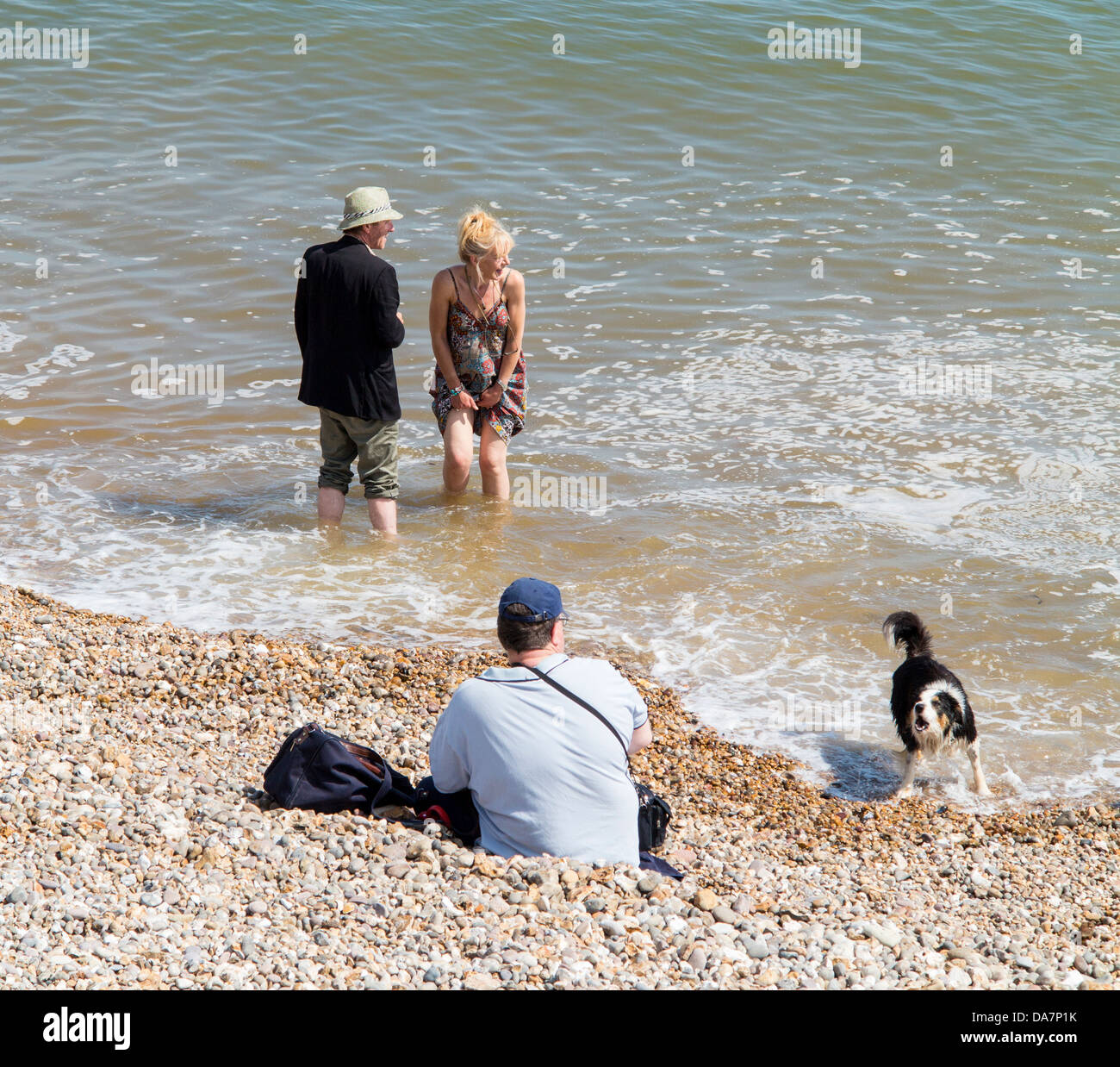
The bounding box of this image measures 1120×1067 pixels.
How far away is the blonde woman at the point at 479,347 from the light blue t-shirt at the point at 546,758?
378 centimetres

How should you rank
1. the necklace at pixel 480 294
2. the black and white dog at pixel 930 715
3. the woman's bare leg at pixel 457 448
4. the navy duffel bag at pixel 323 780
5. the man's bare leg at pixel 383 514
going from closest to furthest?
the navy duffel bag at pixel 323 780, the black and white dog at pixel 930 715, the necklace at pixel 480 294, the man's bare leg at pixel 383 514, the woman's bare leg at pixel 457 448

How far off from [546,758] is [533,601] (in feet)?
1.86

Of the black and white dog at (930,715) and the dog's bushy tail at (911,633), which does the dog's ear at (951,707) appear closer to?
the black and white dog at (930,715)

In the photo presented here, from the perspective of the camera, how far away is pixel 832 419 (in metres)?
10.2

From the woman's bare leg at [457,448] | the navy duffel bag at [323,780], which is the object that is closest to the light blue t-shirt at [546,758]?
the navy duffel bag at [323,780]

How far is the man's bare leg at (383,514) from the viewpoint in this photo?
8039 millimetres

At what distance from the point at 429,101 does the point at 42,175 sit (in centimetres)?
539

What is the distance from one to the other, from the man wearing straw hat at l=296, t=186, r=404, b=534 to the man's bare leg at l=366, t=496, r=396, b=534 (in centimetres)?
3

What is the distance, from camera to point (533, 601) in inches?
174

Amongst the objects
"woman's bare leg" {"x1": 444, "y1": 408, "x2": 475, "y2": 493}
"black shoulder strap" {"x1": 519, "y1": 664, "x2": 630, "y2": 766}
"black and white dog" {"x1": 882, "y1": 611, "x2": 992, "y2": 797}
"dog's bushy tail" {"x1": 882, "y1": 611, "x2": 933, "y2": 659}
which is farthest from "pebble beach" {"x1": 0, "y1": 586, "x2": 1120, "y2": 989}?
"woman's bare leg" {"x1": 444, "y1": 408, "x2": 475, "y2": 493}

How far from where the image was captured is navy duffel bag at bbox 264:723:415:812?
4.73 meters
